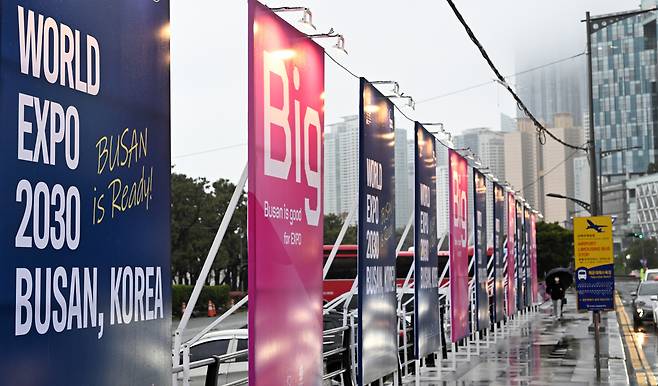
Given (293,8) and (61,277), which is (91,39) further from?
(293,8)

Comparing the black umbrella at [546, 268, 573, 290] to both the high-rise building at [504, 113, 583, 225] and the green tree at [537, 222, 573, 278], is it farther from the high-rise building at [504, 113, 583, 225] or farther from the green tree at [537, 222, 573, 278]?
the green tree at [537, 222, 573, 278]

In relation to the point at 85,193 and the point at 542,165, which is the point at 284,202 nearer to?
the point at 85,193

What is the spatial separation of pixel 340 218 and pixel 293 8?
81435 mm

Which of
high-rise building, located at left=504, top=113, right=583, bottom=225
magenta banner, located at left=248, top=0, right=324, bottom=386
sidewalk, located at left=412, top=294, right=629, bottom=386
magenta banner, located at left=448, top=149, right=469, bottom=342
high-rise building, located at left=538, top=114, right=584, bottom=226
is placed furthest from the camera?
high-rise building, located at left=538, top=114, right=584, bottom=226

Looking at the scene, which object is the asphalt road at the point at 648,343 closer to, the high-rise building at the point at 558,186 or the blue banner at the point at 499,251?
the blue banner at the point at 499,251

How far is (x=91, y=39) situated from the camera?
17.1 ft

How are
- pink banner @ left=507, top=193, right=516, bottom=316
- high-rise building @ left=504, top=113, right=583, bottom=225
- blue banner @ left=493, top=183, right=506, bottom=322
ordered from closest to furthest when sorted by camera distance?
blue banner @ left=493, top=183, right=506, bottom=322 < pink banner @ left=507, top=193, right=516, bottom=316 < high-rise building @ left=504, top=113, right=583, bottom=225

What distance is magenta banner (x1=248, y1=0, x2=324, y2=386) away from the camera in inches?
295

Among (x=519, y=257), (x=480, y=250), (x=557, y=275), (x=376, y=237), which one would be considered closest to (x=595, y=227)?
(x=480, y=250)

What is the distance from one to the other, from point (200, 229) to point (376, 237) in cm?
4983

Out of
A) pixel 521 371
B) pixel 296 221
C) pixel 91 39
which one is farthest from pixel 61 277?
pixel 521 371

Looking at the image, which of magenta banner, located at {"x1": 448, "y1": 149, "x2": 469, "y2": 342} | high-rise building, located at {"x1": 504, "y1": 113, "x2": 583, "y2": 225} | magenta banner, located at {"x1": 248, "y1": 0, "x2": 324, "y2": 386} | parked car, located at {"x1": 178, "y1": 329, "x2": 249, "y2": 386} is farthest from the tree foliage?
magenta banner, located at {"x1": 248, "y1": 0, "x2": 324, "y2": 386}

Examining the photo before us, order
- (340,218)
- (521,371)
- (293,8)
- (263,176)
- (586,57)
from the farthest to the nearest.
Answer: (340,218), (586,57), (521,371), (293,8), (263,176)

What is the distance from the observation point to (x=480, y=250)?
22062mm
